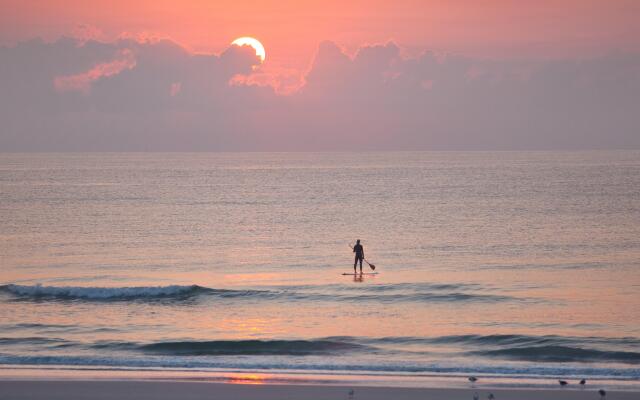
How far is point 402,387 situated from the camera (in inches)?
731

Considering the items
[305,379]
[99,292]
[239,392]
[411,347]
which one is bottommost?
[239,392]

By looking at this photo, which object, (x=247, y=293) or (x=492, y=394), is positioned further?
(x=247, y=293)

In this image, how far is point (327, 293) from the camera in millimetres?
31844

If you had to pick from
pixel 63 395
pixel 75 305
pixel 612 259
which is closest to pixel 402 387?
pixel 63 395

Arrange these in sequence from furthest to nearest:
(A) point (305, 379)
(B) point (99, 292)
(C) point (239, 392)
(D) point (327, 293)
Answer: (B) point (99, 292), (D) point (327, 293), (A) point (305, 379), (C) point (239, 392)

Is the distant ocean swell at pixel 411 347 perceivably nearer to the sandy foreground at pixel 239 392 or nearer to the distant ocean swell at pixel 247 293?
the sandy foreground at pixel 239 392

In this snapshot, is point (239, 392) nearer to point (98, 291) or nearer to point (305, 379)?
point (305, 379)

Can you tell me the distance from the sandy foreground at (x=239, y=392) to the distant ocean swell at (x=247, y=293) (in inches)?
478

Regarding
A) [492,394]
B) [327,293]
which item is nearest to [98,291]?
[327,293]

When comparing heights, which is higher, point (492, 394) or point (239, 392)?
point (492, 394)

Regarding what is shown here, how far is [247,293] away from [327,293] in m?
3.30

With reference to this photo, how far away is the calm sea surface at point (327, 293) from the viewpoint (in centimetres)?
2238

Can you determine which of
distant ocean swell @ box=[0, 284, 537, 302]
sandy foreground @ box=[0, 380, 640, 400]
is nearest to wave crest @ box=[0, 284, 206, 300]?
distant ocean swell @ box=[0, 284, 537, 302]

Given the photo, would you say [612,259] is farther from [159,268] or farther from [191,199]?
[191,199]
